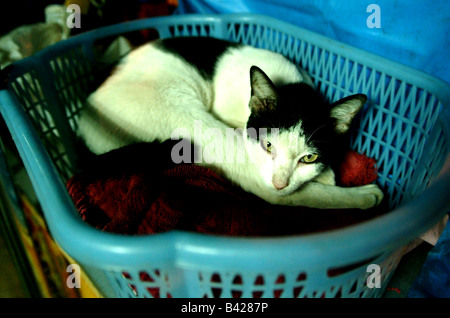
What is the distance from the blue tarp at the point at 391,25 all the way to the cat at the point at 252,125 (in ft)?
0.56

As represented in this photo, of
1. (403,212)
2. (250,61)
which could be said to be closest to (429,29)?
(250,61)

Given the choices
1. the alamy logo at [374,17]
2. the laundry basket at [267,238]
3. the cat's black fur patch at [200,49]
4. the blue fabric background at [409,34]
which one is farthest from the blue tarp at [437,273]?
the cat's black fur patch at [200,49]

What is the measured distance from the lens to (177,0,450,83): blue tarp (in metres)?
0.75

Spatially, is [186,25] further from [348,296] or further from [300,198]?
[348,296]

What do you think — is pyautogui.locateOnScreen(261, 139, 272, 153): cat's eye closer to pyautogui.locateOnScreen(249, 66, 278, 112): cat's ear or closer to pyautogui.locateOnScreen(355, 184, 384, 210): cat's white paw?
pyautogui.locateOnScreen(249, 66, 278, 112): cat's ear

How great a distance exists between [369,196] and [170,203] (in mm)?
507

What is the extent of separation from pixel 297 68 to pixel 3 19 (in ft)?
4.06

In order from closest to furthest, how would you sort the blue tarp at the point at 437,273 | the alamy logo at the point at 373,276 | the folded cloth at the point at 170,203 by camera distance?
the alamy logo at the point at 373,276 → the folded cloth at the point at 170,203 → the blue tarp at the point at 437,273

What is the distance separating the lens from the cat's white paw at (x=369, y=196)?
818mm

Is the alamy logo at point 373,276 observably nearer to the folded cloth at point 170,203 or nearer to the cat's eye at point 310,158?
the folded cloth at point 170,203

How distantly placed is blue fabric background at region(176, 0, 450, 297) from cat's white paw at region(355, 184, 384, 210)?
16cm

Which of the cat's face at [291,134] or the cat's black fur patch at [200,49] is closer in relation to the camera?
the cat's face at [291,134]

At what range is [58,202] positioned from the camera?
0.40 meters

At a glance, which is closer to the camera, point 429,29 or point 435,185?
point 435,185
